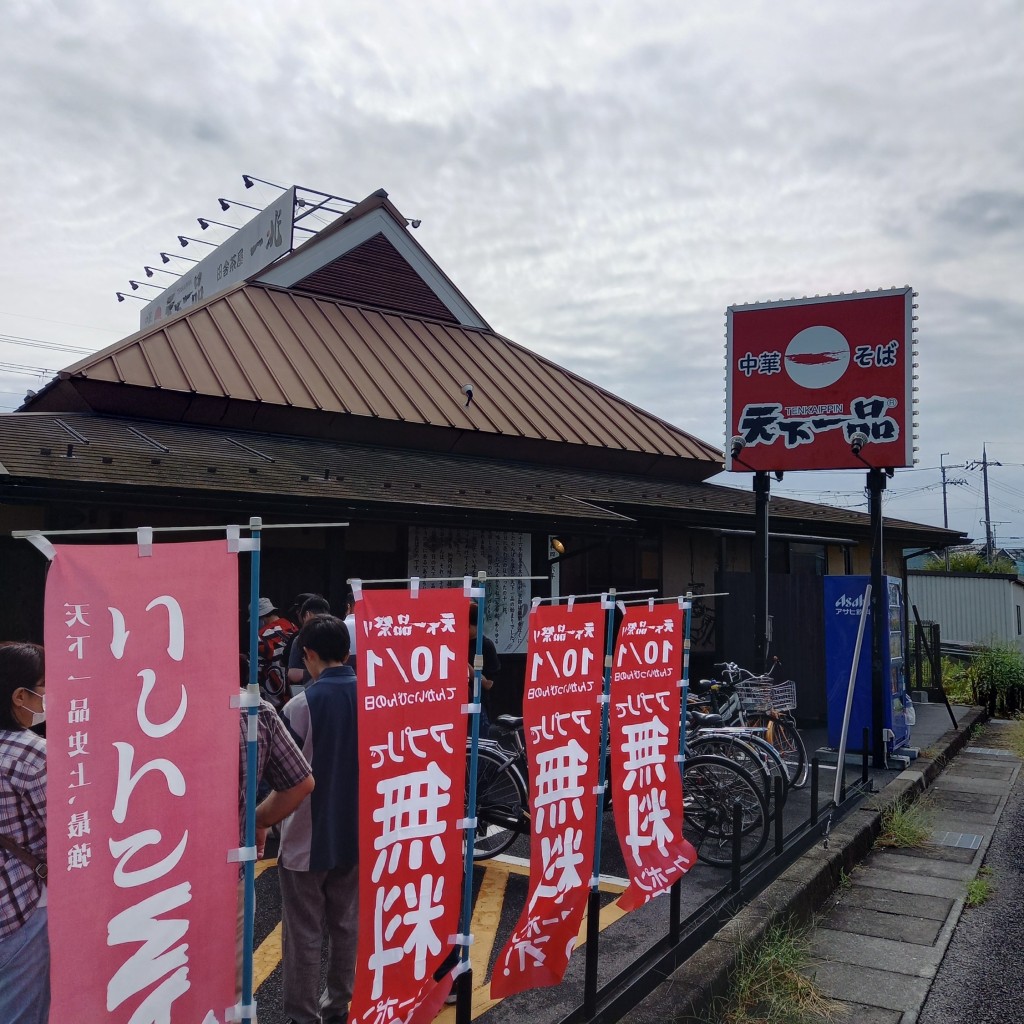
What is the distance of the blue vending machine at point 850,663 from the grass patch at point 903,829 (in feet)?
5.81

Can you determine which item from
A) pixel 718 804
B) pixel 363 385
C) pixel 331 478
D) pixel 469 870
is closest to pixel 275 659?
pixel 331 478

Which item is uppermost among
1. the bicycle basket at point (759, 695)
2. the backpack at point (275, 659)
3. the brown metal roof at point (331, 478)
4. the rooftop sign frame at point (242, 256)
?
the rooftop sign frame at point (242, 256)

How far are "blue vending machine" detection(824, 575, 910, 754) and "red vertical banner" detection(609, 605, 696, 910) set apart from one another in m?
4.95

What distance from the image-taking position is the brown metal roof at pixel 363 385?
434 inches

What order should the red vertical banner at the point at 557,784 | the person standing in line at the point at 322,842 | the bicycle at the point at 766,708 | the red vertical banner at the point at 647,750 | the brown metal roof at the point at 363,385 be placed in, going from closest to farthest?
the person standing in line at the point at 322,842 → the red vertical banner at the point at 557,784 → the red vertical banner at the point at 647,750 → the bicycle at the point at 766,708 → the brown metal roof at the point at 363,385

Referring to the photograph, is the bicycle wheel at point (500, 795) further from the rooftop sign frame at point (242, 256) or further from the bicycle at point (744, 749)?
the rooftop sign frame at point (242, 256)

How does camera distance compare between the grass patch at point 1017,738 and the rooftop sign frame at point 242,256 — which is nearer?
the grass patch at point 1017,738

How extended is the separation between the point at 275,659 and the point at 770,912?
503 centimetres

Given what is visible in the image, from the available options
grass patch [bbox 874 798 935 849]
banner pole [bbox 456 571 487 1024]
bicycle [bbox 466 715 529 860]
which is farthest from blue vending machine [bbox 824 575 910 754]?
banner pole [bbox 456 571 487 1024]

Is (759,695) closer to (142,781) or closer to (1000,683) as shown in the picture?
(142,781)

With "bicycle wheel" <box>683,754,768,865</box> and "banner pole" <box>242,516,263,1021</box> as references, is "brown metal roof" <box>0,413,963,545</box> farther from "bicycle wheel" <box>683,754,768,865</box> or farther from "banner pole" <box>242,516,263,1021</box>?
"banner pole" <box>242,516,263,1021</box>

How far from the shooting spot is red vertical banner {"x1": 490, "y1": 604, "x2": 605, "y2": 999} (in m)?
4.02

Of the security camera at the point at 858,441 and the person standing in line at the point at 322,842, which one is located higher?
the security camera at the point at 858,441

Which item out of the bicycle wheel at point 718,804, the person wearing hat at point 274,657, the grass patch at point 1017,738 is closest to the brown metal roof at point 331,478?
the person wearing hat at point 274,657
